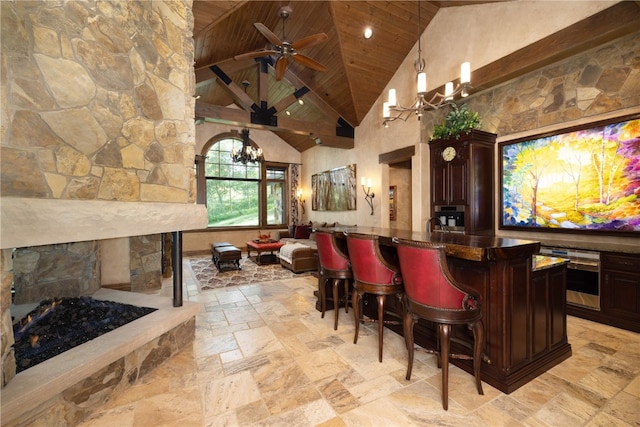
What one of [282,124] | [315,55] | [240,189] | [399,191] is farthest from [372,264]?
[240,189]

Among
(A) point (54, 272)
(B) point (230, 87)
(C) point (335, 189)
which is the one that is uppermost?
(B) point (230, 87)

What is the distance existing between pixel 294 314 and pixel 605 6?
4.98 meters

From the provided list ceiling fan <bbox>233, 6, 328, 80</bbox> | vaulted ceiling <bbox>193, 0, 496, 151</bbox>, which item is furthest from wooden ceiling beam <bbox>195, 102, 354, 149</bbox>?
ceiling fan <bbox>233, 6, 328, 80</bbox>

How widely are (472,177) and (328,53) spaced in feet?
12.5

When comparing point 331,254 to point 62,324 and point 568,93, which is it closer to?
point 62,324

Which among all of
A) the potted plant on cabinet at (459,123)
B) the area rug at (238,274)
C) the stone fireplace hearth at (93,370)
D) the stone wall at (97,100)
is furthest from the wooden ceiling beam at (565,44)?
the stone fireplace hearth at (93,370)

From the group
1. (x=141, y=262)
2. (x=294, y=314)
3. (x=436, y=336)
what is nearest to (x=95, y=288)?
(x=141, y=262)

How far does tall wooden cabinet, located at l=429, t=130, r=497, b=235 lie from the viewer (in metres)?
4.14

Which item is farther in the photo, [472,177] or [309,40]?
[472,177]

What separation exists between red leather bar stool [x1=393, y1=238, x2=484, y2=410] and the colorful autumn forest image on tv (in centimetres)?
277

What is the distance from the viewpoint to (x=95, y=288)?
3.16 meters

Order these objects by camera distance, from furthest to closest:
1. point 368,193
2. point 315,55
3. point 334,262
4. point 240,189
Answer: point 240,189
point 368,193
point 315,55
point 334,262

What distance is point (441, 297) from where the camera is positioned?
69.2 inches

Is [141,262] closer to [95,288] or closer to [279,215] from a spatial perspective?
[95,288]
